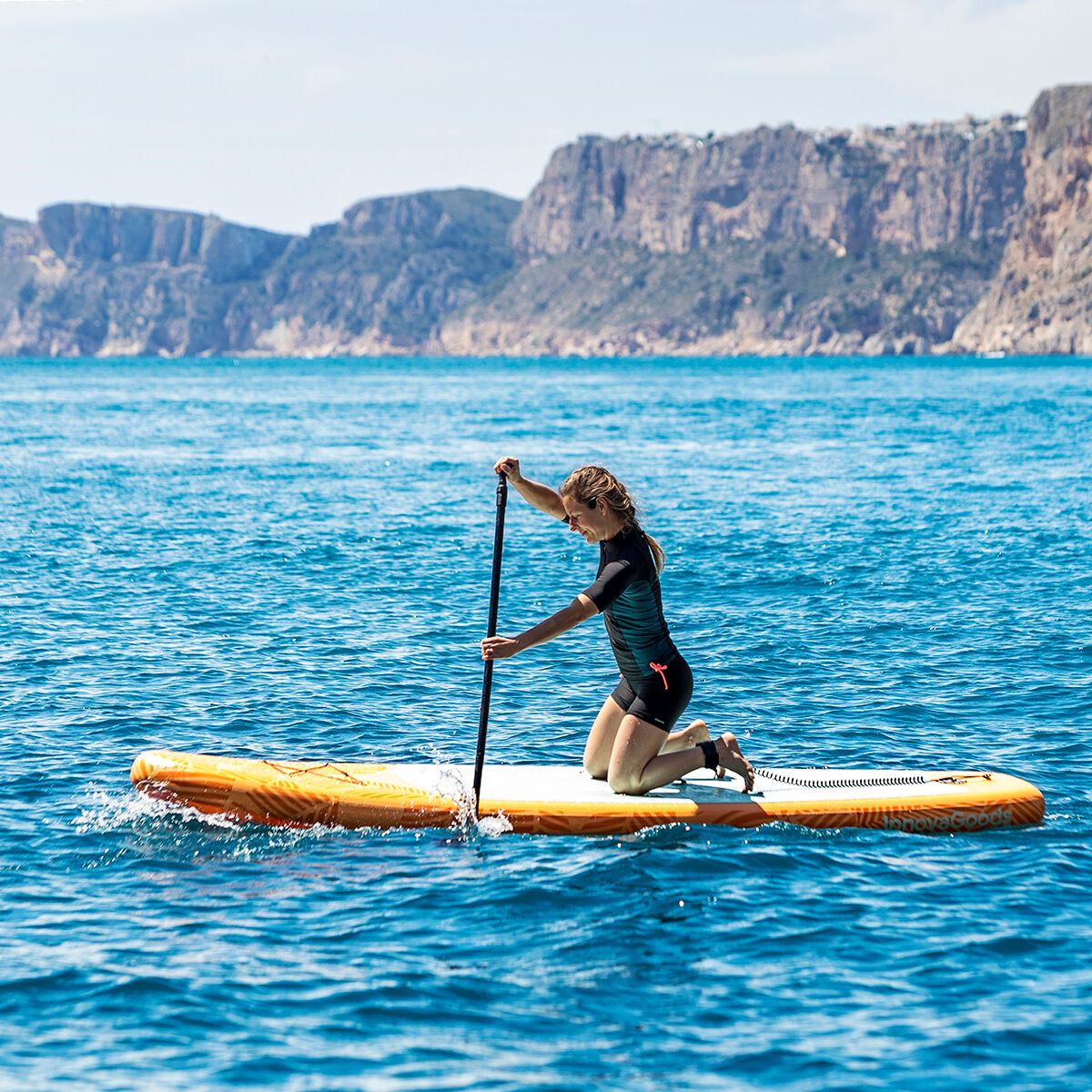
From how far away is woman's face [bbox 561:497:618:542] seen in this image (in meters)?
8.77

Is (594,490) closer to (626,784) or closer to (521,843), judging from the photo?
(626,784)

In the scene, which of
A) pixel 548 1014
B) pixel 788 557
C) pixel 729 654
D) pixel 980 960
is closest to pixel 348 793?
pixel 548 1014

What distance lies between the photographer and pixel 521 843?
9328mm

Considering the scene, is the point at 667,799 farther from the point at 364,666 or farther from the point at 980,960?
the point at 364,666

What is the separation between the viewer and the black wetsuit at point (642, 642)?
894 cm

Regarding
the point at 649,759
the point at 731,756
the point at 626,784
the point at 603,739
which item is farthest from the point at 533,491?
the point at 731,756

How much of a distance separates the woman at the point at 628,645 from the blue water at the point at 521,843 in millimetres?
557

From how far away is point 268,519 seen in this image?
1105 inches

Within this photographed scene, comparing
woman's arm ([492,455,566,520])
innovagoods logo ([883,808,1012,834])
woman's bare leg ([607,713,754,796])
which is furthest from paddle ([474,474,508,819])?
innovagoods logo ([883,808,1012,834])

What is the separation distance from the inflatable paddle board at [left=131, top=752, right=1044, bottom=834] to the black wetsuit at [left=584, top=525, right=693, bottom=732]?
706 mm

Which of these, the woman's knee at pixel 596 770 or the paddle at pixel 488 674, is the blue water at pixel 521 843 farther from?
the woman's knee at pixel 596 770

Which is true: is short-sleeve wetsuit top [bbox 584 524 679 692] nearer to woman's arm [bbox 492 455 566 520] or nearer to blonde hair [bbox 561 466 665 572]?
blonde hair [bbox 561 466 665 572]

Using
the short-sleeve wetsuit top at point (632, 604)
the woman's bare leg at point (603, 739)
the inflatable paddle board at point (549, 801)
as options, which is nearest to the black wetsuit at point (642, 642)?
the short-sleeve wetsuit top at point (632, 604)

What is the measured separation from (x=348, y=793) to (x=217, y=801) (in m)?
0.94
